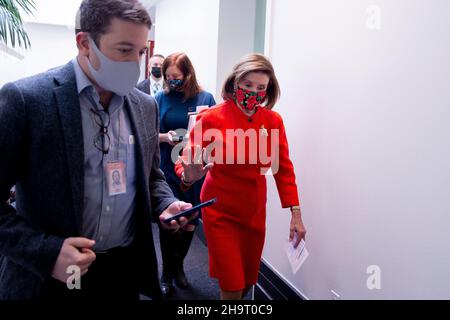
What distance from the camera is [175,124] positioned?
2.68m

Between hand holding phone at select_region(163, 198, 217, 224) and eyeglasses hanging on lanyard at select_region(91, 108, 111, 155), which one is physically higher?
eyeglasses hanging on lanyard at select_region(91, 108, 111, 155)

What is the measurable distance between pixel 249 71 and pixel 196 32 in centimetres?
255

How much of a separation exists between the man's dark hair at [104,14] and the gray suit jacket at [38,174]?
13 cm

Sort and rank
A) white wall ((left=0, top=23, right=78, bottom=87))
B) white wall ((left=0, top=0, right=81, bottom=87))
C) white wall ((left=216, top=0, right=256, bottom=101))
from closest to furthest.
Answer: white wall ((left=216, top=0, right=256, bottom=101)) → white wall ((left=0, top=0, right=81, bottom=87)) → white wall ((left=0, top=23, right=78, bottom=87))

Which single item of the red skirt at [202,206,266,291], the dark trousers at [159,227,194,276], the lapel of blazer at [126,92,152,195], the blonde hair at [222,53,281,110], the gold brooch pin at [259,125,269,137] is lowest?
the dark trousers at [159,227,194,276]

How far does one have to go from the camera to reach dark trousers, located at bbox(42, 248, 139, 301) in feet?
3.37

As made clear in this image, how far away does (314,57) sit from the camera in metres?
2.04

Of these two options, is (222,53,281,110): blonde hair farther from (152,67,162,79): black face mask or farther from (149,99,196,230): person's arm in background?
(152,67,162,79): black face mask

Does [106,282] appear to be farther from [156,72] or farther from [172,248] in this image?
[156,72]

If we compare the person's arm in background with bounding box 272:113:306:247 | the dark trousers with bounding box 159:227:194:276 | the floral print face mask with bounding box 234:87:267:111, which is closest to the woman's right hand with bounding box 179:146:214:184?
the floral print face mask with bounding box 234:87:267:111

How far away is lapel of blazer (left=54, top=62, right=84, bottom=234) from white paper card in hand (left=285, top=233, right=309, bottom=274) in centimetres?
103

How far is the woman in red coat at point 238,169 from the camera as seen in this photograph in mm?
1779

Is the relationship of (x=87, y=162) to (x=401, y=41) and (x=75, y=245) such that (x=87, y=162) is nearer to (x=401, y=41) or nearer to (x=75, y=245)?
(x=75, y=245)

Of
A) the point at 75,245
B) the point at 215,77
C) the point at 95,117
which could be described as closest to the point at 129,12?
the point at 95,117
